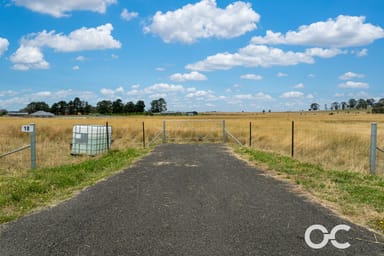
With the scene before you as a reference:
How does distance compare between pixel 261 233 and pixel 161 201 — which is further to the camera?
pixel 161 201

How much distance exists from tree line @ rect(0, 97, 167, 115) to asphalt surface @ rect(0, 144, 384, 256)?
385 feet

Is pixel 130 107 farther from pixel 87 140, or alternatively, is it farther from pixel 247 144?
pixel 87 140

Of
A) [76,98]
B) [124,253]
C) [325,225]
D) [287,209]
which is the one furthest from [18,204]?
[76,98]

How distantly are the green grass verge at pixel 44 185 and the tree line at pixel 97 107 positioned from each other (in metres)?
114

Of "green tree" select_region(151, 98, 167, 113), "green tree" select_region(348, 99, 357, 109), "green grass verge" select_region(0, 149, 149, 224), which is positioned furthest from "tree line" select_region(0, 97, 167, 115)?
"green grass verge" select_region(0, 149, 149, 224)

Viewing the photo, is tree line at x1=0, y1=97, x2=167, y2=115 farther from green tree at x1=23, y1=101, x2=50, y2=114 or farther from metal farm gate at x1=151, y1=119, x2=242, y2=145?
metal farm gate at x1=151, y1=119, x2=242, y2=145

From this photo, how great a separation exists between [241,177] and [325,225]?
4143mm

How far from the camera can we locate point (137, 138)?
25125 millimetres

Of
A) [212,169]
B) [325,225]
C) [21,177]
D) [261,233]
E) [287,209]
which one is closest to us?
[261,233]

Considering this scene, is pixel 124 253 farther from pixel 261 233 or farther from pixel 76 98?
pixel 76 98

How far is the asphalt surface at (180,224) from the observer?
4113 mm

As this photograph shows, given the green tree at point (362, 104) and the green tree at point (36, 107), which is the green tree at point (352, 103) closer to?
the green tree at point (362, 104)

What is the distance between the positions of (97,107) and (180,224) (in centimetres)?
13563

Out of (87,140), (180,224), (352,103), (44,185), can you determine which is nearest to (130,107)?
(352,103)
